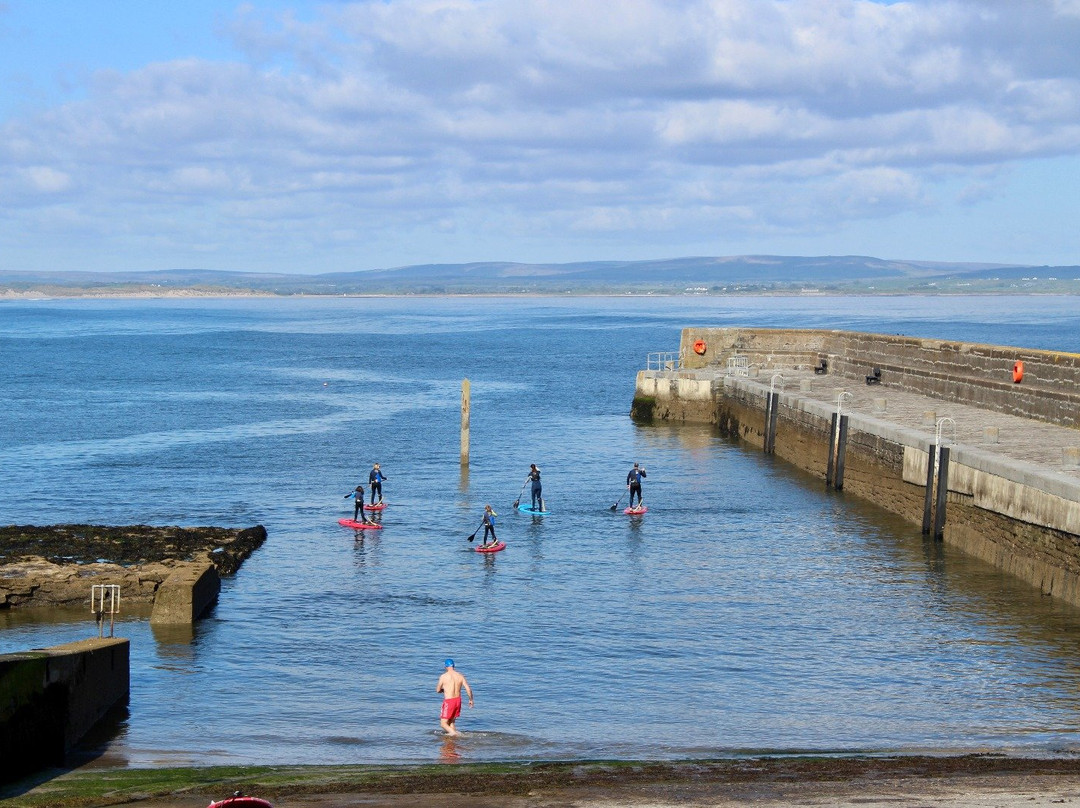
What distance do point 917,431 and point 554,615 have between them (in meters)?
14.6

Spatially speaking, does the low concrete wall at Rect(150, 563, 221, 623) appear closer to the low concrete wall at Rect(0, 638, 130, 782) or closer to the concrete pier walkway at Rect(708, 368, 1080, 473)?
the low concrete wall at Rect(0, 638, 130, 782)

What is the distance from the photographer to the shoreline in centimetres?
1395

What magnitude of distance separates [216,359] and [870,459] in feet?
313

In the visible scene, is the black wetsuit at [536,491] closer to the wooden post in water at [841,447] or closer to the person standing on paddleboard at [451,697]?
the wooden post in water at [841,447]

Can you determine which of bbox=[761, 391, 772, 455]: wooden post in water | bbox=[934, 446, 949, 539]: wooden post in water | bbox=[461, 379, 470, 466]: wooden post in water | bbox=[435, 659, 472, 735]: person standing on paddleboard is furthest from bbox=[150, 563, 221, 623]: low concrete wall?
bbox=[761, 391, 772, 455]: wooden post in water

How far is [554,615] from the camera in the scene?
87.5 feet

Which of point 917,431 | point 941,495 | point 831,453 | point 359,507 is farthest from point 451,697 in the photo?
point 831,453

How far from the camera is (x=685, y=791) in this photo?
571 inches

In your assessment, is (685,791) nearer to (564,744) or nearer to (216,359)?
(564,744)

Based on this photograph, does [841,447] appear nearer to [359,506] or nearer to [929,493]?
[929,493]

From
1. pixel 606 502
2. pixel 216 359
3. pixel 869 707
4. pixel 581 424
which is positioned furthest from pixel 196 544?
pixel 216 359

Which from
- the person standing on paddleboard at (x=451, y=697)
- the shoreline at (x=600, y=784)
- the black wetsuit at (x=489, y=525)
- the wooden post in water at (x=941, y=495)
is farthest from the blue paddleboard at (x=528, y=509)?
the shoreline at (x=600, y=784)

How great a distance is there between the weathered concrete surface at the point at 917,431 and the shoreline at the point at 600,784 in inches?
437

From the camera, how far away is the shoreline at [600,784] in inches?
549
